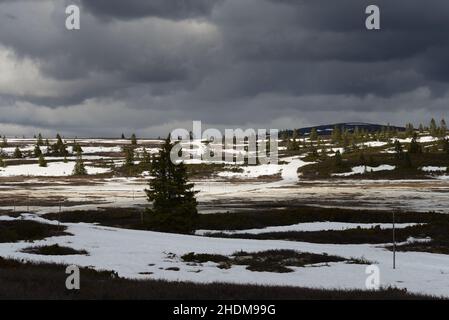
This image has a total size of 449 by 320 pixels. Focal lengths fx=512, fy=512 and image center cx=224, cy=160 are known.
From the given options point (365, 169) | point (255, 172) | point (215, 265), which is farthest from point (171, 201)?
point (255, 172)

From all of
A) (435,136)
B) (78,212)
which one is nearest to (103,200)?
(78,212)

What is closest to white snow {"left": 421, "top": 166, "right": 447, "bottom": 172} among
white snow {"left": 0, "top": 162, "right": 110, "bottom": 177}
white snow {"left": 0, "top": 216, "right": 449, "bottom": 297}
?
white snow {"left": 0, "top": 162, "right": 110, "bottom": 177}

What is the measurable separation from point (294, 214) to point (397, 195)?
97.7 ft

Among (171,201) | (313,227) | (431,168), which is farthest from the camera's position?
(431,168)

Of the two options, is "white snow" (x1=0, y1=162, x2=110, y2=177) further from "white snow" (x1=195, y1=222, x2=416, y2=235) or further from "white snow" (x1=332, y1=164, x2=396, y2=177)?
"white snow" (x1=195, y1=222, x2=416, y2=235)

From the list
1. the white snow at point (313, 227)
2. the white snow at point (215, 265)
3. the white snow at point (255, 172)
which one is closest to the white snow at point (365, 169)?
the white snow at point (255, 172)

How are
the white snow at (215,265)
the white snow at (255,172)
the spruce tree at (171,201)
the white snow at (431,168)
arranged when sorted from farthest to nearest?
the white snow at (255,172) → the white snow at (431,168) → the spruce tree at (171,201) → the white snow at (215,265)

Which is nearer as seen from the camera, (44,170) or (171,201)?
(171,201)

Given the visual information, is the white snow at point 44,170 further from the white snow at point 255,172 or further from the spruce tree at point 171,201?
the spruce tree at point 171,201

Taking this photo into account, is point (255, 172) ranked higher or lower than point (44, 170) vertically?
lower

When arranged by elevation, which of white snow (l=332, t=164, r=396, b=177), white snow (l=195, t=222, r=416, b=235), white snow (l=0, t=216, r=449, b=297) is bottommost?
white snow (l=195, t=222, r=416, b=235)

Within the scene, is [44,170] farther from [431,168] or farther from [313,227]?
[313,227]

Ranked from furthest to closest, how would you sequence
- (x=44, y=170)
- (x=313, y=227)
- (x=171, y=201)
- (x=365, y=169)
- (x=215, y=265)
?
(x=44, y=170) → (x=365, y=169) → (x=313, y=227) → (x=171, y=201) → (x=215, y=265)

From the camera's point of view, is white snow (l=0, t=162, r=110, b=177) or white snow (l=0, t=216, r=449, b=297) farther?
white snow (l=0, t=162, r=110, b=177)
